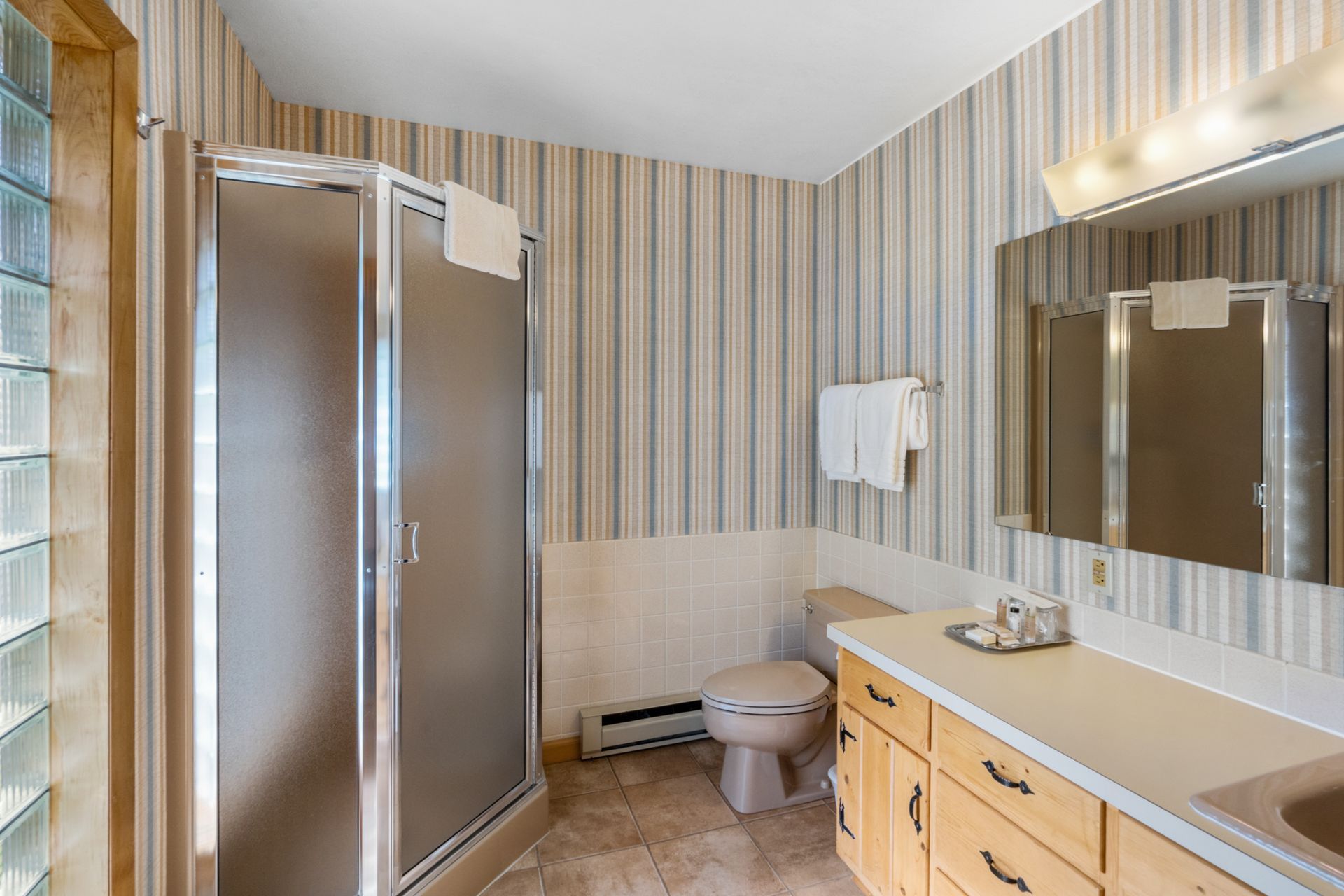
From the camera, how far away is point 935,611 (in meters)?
2.10

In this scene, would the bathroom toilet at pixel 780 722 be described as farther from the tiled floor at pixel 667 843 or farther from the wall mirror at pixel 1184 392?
the wall mirror at pixel 1184 392

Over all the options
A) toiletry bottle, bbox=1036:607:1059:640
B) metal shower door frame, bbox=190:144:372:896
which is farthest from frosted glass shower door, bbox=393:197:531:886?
toiletry bottle, bbox=1036:607:1059:640

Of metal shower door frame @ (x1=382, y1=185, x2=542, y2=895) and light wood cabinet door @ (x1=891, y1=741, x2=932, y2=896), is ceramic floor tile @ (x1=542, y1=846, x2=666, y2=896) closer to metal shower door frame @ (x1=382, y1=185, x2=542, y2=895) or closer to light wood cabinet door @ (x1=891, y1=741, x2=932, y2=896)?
metal shower door frame @ (x1=382, y1=185, x2=542, y2=895)

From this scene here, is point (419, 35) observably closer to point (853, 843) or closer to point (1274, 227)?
point (1274, 227)

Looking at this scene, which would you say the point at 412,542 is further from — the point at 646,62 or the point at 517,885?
the point at 646,62

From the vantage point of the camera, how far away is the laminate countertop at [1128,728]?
0.96m

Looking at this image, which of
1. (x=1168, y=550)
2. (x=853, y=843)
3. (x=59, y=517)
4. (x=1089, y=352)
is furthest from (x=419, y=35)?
(x=853, y=843)

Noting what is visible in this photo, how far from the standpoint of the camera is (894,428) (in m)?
2.33

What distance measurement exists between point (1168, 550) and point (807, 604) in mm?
1423

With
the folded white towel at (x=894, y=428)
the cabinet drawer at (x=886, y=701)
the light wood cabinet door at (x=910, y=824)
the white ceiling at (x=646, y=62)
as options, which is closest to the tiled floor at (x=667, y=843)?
the light wood cabinet door at (x=910, y=824)

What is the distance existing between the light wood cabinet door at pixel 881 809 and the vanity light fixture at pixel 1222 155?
1415mm

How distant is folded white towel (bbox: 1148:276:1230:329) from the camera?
1.40 m

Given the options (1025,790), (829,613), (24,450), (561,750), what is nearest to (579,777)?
(561,750)

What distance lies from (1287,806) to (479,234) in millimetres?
2043
